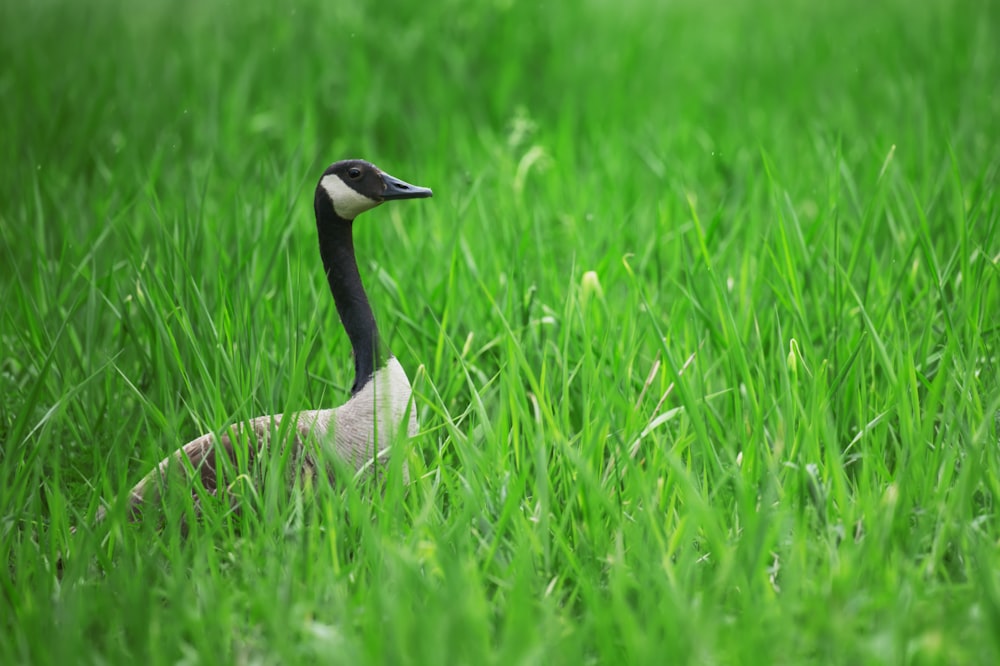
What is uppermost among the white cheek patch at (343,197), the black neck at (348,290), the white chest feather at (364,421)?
the white cheek patch at (343,197)

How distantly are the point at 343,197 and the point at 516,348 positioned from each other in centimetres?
78

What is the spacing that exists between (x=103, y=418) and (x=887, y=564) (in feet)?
8.22

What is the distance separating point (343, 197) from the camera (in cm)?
318

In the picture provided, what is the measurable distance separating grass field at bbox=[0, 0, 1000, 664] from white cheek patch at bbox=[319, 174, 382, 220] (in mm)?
264

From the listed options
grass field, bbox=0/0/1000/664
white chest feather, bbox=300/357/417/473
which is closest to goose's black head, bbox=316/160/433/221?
grass field, bbox=0/0/1000/664

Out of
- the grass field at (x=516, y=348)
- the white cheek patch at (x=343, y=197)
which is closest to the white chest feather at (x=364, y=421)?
the grass field at (x=516, y=348)

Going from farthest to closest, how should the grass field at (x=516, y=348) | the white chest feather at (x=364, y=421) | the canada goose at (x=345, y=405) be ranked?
1. the white chest feather at (x=364, y=421)
2. the canada goose at (x=345, y=405)
3. the grass field at (x=516, y=348)

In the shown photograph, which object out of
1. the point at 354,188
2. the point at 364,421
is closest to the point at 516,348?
the point at 364,421

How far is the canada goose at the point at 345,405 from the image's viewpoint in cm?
271

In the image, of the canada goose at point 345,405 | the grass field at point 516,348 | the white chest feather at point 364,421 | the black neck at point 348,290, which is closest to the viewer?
the grass field at point 516,348

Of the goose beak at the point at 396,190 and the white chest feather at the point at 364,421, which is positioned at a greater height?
the goose beak at the point at 396,190

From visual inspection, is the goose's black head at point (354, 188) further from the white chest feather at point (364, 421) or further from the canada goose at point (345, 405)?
the white chest feather at point (364, 421)

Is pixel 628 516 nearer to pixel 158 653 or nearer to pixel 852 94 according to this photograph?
pixel 158 653

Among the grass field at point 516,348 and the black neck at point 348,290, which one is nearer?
the grass field at point 516,348
